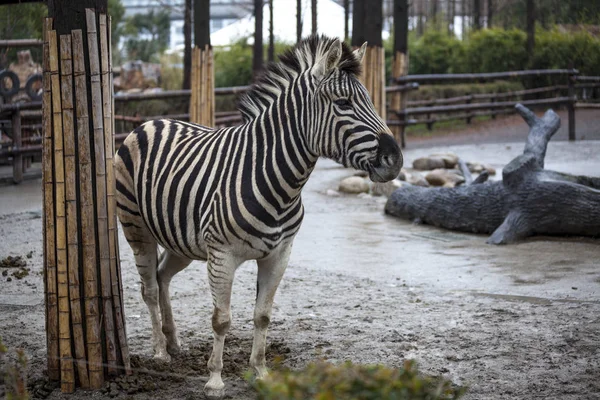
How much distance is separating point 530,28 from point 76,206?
18.2 m

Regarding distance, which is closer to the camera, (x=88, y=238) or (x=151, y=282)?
(x=88, y=238)

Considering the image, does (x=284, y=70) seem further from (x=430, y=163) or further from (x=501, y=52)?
(x=501, y=52)

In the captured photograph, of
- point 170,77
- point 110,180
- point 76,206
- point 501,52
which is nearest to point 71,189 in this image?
point 76,206

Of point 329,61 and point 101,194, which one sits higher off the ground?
point 329,61

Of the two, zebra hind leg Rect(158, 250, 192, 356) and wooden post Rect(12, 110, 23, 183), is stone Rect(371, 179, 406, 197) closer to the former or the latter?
wooden post Rect(12, 110, 23, 183)

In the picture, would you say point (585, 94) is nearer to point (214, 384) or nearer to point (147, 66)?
point (147, 66)

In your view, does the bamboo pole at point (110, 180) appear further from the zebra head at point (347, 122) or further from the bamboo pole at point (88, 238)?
the zebra head at point (347, 122)

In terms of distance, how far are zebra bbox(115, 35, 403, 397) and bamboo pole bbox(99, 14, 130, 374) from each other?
0.86 feet

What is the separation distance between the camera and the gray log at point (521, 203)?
→ 26.1 ft

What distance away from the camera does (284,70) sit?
175 inches

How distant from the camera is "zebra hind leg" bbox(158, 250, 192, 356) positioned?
4852 millimetres

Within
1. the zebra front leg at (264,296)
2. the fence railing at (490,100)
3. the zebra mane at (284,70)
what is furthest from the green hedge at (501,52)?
the zebra front leg at (264,296)

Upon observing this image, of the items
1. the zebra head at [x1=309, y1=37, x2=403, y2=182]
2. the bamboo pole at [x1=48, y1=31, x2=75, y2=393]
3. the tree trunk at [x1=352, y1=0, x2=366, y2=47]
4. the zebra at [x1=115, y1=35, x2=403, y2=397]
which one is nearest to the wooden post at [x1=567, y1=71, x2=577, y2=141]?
the tree trunk at [x1=352, y1=0, x2=366, y2=47]

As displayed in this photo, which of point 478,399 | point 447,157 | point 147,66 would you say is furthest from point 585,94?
point 478,399
